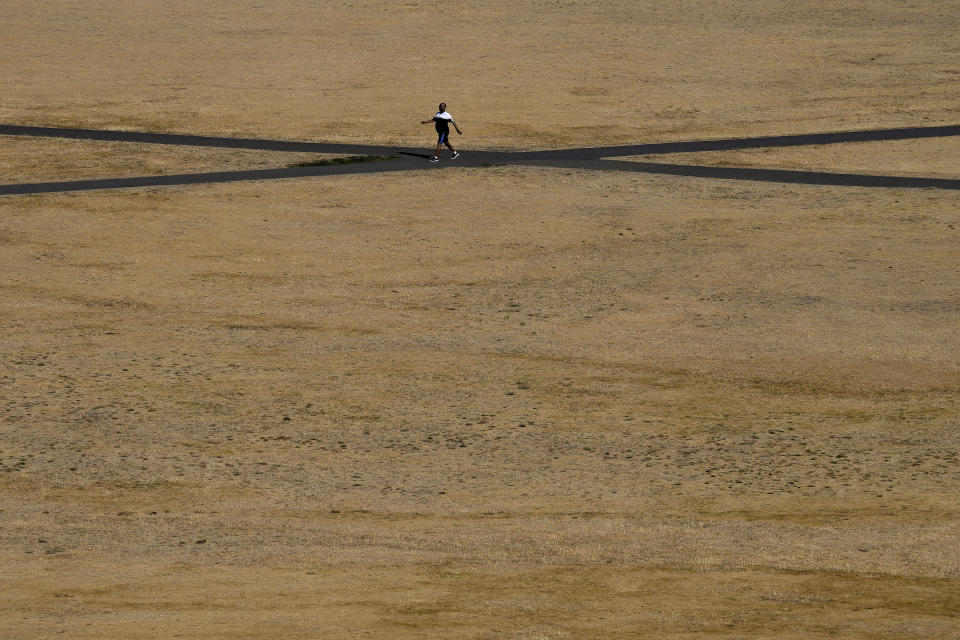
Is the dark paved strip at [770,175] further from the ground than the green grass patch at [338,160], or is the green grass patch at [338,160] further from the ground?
the green grass patch at [338,160]

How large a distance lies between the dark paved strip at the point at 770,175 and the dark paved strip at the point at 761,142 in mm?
1498

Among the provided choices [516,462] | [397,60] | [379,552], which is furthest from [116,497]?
[397,60]

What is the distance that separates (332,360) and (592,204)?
1251 cm

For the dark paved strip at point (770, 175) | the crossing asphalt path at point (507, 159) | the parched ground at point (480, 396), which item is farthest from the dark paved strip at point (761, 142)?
the dark paved strip at point (770, 175)

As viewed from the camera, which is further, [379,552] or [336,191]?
[336,191]

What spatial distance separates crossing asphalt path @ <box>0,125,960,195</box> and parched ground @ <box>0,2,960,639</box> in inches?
→ 41.6

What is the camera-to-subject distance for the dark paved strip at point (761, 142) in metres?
38.2

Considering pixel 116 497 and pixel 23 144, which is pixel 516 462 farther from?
pixel 23 144

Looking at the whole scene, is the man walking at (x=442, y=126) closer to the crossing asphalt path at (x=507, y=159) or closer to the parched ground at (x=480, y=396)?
A: the crossing asphalt path at (x=507, y=159)

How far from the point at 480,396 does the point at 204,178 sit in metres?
17.3

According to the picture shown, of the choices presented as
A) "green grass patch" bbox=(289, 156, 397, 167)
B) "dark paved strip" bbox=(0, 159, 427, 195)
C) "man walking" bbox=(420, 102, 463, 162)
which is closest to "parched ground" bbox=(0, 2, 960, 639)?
"dark paved strip" bbox=(0, 159, 427, 195)

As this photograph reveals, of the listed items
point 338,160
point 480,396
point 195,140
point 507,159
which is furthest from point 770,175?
point 480,396

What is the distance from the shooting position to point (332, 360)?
813 inches

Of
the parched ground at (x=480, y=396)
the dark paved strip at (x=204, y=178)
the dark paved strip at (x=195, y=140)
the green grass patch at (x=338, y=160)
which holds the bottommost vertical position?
the parched ground at (x=480, y=396)
